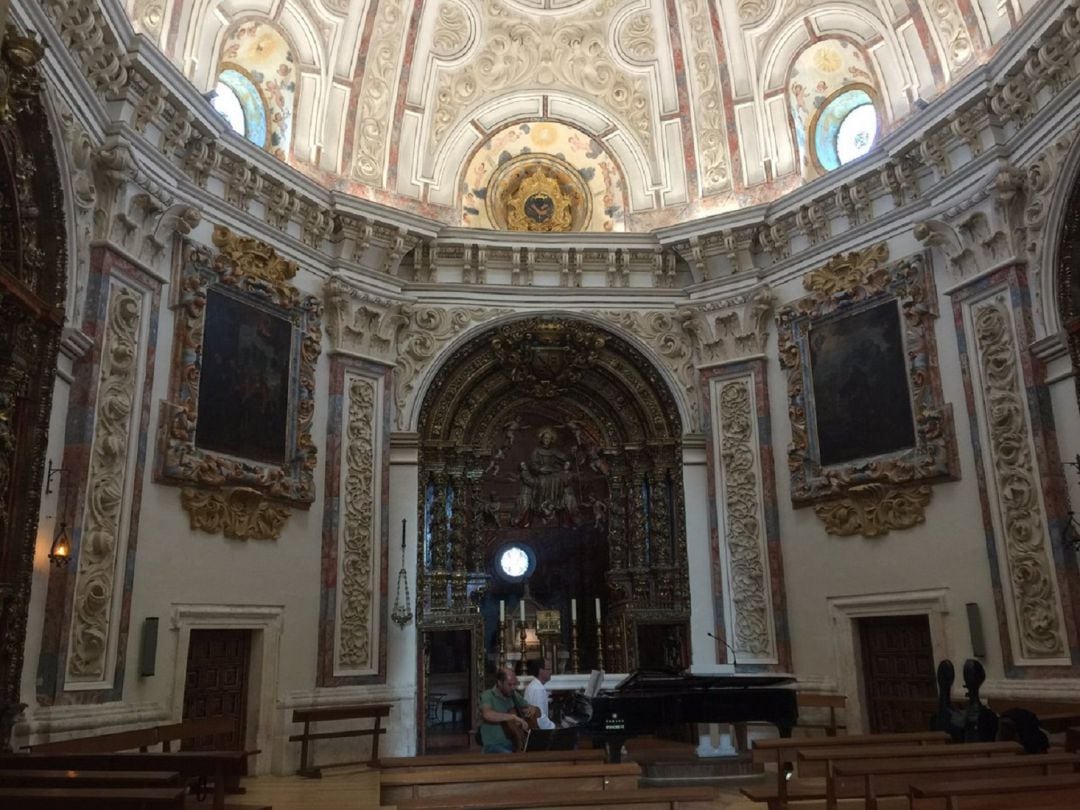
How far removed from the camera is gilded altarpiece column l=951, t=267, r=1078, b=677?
39.9 feet

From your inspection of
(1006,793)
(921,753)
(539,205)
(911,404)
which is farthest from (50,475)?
(911,404)

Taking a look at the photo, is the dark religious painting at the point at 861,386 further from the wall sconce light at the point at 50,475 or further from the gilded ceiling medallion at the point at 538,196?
the wall sconce light at the point at 50,475

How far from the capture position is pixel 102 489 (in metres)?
11.6

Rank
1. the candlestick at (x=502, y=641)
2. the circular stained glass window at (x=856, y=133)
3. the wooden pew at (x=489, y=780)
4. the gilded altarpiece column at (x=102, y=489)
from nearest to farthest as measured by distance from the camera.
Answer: the wooden pew at (x=489, y=780) < the gilded altarpiece column at (x=102, y=489) < the circular stained glass window at (x=856, y=133) < the candlestick at (x=502, y=641)

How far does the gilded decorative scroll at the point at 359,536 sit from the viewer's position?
603 inches

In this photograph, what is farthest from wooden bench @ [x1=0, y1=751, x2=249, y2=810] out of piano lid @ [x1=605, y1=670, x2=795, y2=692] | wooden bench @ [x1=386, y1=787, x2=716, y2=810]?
piano lid @ [x1=605, y1=670, x2=795, y2=692]

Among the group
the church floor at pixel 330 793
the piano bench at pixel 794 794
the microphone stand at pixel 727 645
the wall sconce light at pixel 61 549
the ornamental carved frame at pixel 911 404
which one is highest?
the ornamental carved frame at pixel 911 404

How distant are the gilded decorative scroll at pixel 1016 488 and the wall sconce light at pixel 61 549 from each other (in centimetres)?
1203

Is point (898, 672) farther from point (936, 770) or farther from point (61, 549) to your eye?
point (61, 549)

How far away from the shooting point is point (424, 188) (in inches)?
733

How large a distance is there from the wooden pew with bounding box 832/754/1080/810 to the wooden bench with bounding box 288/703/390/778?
8262 mm

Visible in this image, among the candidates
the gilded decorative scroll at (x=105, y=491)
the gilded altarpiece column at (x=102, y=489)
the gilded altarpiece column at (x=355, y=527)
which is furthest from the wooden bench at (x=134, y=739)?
the gilded altarpiece column at (x=355, y=527)

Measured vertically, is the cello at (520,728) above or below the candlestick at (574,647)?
below

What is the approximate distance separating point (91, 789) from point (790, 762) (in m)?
7.29
